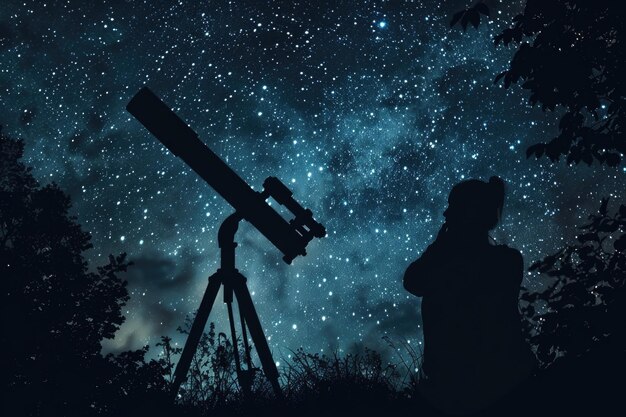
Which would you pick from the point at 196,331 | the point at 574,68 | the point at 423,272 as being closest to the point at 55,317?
the point at 196,331

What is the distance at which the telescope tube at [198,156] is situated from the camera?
3.80 m

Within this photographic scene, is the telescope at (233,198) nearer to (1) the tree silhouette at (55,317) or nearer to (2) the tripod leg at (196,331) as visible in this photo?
(2) the tripod leg at (196,331)

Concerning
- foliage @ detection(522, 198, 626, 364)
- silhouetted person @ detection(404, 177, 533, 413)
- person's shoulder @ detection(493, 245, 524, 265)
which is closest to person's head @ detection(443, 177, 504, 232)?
silhouetted person @ detection(404, 177, 533, 413)

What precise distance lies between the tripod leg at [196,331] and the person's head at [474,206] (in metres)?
2.01

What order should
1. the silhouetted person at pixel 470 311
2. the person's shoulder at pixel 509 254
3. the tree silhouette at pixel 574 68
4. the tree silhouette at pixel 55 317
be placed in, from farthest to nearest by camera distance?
the tree silhouette at pixel 55 317, the tree silhouette at pixel 574 68, the person's shoulder at pixel 509 254, the silhouetted person at pixel 470 311

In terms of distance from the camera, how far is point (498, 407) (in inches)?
94.6

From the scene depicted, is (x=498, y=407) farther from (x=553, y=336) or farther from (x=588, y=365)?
(x=553, y=336)

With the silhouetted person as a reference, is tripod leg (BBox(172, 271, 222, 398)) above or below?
A: above

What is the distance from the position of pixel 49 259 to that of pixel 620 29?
795cm

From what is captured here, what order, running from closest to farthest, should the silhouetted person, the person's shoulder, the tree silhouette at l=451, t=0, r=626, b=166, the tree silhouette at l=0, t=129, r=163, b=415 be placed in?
the silhouetted person → the person's shoulder → the tree silhouette at l=451, t=0, r=626, b=166 → the tree silhouette at l=0, t=129, r=163, b=415

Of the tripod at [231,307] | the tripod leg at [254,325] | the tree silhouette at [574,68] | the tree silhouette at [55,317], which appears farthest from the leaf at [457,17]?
the tree silhouette at [55,317]

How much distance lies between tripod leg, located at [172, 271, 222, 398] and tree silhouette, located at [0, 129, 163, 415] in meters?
2.61

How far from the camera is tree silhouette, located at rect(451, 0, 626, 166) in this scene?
10.8ft

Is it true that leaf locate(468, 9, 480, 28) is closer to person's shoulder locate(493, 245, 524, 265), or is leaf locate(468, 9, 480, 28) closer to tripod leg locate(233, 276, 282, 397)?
person's shoulder locate(493, 245, 524, 265)
